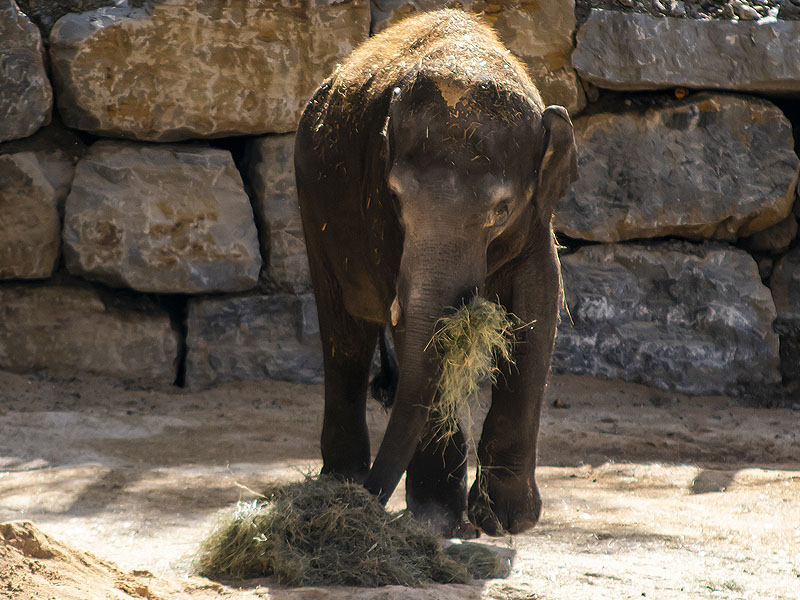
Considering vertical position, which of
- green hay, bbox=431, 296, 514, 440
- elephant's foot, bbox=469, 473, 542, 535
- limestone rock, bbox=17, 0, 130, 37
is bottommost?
elephant's foot, bbox=469, 473, 542, 535

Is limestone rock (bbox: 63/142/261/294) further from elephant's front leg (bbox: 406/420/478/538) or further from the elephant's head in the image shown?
the elephant's head

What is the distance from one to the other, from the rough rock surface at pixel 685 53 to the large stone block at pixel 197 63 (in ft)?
5.55

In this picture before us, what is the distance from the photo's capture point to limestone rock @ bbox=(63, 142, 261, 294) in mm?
6488

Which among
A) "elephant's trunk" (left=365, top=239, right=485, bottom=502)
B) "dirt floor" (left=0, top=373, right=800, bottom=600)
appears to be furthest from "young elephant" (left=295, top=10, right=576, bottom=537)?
"dirt floor" (left=0, top=373, right=800, bottom=600)

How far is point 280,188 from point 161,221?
851mm

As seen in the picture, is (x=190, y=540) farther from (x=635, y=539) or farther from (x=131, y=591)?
(x=635, y=539)

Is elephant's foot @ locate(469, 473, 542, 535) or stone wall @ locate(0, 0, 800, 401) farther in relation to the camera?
stone wall @ locate(0, 0, 800, 401)

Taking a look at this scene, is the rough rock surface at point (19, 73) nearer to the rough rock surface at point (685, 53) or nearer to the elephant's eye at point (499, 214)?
the rough rock surface at point (685, 53)

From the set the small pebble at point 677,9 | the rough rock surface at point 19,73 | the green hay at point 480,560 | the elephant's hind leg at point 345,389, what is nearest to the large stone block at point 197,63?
the rough rock surface at point 19,73

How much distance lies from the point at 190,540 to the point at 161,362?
3.28 m

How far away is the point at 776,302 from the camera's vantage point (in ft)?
24.3

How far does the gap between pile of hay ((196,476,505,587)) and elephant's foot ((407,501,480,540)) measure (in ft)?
1.79

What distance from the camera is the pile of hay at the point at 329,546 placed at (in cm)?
288

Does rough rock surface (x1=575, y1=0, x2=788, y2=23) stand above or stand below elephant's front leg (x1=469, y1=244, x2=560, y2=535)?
above
